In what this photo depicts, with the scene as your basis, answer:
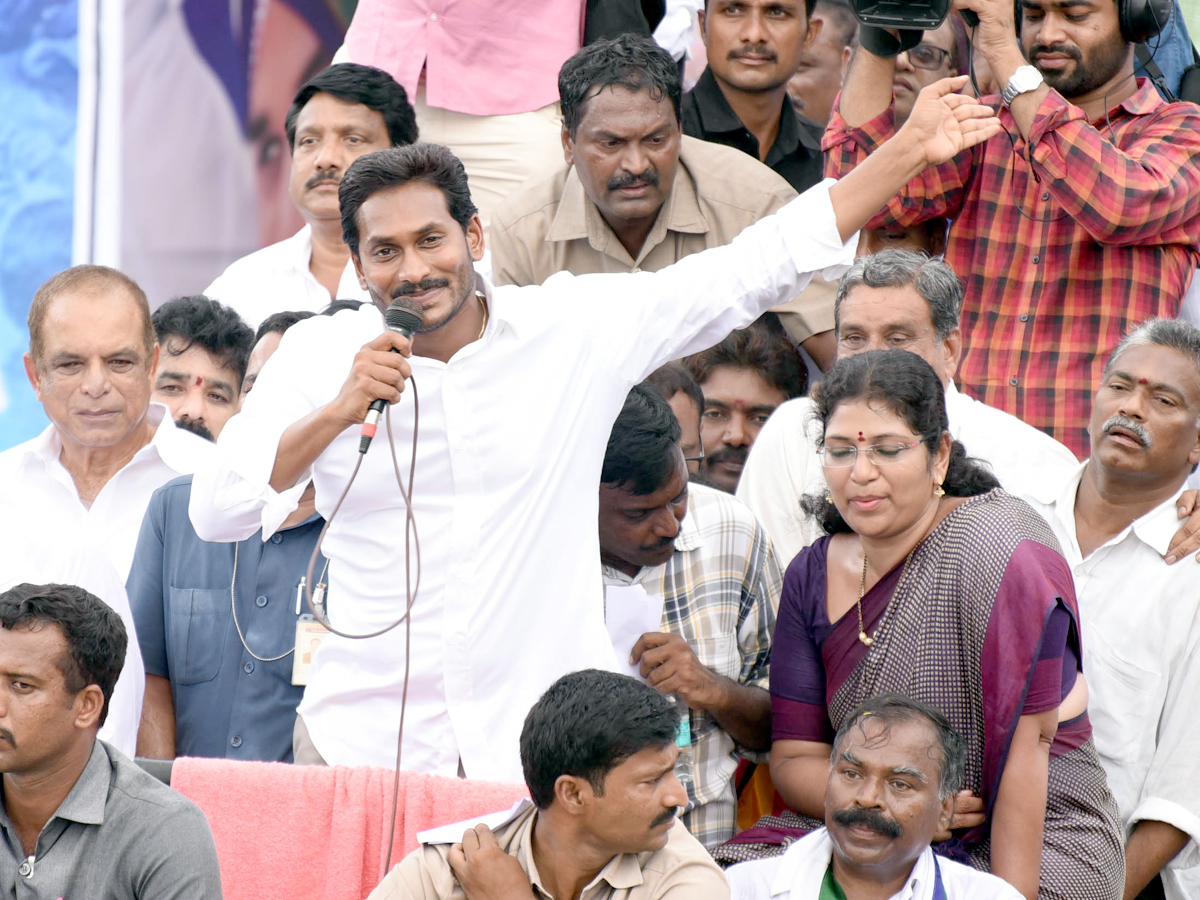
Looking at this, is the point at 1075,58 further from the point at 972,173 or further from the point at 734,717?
the point at 734,717

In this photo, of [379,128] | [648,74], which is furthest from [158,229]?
[648,74]

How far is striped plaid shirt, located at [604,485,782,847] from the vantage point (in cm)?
377

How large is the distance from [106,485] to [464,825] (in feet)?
6.03

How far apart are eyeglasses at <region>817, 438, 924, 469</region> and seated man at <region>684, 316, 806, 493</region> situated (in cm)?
129

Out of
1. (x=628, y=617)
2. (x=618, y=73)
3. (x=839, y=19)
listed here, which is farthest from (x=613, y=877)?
(x=839, y=19)

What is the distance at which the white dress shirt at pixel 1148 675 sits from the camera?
147 inches

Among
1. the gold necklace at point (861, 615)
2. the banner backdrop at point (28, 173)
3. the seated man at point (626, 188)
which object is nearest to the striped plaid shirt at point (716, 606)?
the gold necklace at point (861, 615)

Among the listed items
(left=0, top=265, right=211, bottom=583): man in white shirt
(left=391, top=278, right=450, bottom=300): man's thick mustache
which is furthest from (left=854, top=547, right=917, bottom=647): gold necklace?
(left=0, top=265, right=211, bottom=583): man in white shirt

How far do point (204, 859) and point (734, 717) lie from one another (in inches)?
48.5

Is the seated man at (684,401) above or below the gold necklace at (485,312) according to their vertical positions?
below

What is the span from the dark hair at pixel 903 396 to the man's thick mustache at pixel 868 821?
68cm

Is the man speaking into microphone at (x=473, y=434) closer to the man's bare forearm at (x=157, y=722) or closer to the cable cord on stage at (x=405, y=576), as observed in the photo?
the cable cord on stage at (x=405, y=576)

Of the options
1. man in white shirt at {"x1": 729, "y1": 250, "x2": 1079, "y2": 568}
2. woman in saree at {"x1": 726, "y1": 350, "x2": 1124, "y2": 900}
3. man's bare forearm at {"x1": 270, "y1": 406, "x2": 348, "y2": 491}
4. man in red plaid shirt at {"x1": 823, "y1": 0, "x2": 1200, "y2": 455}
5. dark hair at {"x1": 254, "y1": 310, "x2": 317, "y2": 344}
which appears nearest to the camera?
man's bare forearm at {"x1": 270, "y1": 406, "x2": 348, "y2": 491}

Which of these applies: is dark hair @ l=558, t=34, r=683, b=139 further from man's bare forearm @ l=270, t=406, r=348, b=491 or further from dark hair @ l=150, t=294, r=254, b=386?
man's bare forearm @ l=270, t=406, r=348, b=491
